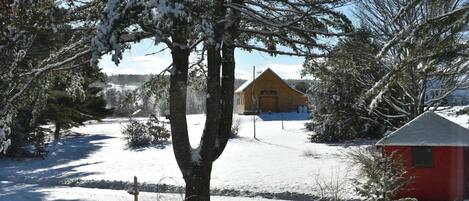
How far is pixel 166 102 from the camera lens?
11.7 meters

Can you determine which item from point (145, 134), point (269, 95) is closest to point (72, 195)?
point (145, 134)

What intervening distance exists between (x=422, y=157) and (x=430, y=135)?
19.2 inches

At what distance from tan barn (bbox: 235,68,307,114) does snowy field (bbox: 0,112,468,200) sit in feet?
89.5

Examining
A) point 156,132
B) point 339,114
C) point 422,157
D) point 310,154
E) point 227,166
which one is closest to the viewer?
point 422,157

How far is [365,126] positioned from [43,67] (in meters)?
19.1

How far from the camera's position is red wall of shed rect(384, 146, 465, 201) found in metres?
10.6

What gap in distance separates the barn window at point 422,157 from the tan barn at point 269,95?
1596 inches

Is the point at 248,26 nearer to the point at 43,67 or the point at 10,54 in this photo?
the point at 43,67

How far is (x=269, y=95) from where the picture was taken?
175 feet

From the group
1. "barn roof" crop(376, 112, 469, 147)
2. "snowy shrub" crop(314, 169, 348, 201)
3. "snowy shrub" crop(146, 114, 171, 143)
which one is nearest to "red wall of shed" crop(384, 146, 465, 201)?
"barn roof" crop(376, 112, 469, 147)

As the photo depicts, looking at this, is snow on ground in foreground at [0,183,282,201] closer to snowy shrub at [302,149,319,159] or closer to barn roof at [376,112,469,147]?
barn roof at [376,112,469,147]

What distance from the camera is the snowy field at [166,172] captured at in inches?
506

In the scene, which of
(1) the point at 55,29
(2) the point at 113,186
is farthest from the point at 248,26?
(2) the point at 113,186

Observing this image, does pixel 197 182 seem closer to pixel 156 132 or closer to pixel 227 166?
pixel 227 166
